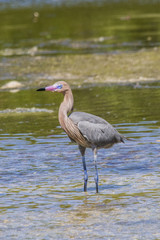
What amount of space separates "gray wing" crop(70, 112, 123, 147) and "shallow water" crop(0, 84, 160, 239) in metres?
0.58

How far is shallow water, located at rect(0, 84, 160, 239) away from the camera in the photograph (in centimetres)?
630

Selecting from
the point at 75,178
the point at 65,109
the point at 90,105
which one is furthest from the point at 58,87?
the point at 90,105

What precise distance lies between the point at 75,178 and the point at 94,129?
97 centimetres

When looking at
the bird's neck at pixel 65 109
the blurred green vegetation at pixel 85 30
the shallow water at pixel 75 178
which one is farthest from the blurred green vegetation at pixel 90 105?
the blurred green vegetation at pixel 85 30

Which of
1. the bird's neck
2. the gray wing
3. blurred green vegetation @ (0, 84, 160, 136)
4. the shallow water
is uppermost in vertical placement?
the bird's neck

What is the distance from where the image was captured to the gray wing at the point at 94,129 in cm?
750

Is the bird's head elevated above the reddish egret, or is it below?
above

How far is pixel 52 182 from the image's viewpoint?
8.09 m

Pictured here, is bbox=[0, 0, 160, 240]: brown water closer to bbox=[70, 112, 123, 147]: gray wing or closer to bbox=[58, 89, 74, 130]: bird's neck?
bbox=[70, 112, 123, 147]: gray wing

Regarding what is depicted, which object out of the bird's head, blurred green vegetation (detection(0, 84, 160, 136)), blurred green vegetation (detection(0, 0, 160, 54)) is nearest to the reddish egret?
the bird's head

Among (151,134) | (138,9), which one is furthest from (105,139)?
(138,9)

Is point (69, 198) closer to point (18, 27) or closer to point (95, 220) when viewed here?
point (95, 220)

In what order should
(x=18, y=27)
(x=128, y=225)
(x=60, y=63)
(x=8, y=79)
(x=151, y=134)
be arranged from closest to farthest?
(x=128, y=225)
(x=151, y=134)
(x=8, y=79)
(x=60, y=63)
(x=18, y=27)

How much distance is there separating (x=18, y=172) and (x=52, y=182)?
686 millimetres
